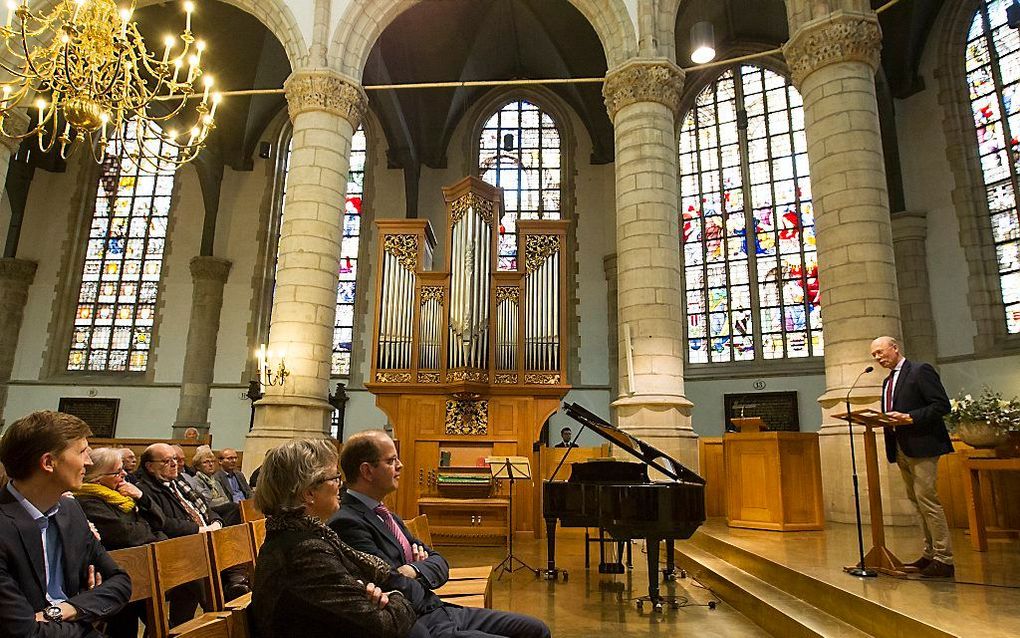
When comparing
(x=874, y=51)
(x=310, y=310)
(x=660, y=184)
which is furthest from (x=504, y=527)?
(x=874, y=51)

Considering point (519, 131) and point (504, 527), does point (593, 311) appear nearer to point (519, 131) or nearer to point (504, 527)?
point (519, 131)

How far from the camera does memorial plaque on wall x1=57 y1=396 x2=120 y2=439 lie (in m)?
14.1

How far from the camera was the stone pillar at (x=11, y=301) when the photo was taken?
571 inches

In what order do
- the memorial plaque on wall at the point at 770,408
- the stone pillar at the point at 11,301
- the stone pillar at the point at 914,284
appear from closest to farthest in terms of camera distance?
the stone pillar at the point at 914,284, the memorial plaque on wall at the point at 770,408, the stone pillar at the point at 11,301

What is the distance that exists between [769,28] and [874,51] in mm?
6905

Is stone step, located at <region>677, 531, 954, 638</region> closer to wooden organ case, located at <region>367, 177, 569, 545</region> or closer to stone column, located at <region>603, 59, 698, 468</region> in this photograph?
stone column, located at <region>603, 59, 698, 468</region>

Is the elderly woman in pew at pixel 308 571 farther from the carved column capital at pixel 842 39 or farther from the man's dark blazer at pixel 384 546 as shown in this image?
the carved column capital at pixel 842 39

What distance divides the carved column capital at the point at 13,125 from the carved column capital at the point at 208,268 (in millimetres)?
5414

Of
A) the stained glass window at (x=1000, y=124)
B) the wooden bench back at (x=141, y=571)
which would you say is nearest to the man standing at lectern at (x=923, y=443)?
the wooden bench back at (x=141, y=571)

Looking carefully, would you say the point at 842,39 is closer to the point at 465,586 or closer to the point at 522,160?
the point at 465,586

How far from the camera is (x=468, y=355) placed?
8.29 metres

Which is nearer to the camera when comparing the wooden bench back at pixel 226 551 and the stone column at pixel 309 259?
the wooden bench back at pixel 226 551

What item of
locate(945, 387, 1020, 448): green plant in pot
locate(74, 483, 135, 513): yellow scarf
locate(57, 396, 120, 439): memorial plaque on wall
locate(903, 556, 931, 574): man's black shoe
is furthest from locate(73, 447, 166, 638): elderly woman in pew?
Result: locate(57, 396, 120, 439): memorial plaque on wall

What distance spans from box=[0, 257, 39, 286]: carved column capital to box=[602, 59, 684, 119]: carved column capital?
14.0 metres
